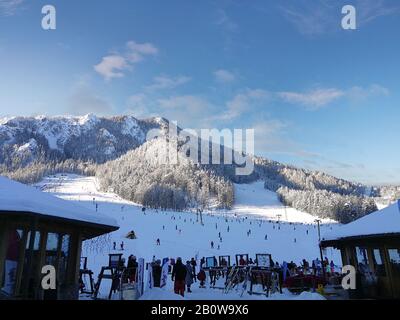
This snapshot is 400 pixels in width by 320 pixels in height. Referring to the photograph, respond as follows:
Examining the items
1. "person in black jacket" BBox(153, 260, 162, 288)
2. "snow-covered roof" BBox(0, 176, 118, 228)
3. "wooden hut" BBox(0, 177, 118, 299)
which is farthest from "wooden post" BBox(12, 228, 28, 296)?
"person in black jacket" BBox(153, 260, 162, 288)

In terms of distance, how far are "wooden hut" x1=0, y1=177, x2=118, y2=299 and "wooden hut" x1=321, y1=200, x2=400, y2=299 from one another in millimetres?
9199

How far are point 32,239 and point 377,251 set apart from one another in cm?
1199

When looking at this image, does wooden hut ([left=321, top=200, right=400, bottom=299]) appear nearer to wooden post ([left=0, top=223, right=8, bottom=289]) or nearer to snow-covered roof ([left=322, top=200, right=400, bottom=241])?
snow-covered roof ([left=322, top=200, right=400, bottom=241])

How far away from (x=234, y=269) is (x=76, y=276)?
7.52 metres

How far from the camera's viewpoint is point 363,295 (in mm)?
14688

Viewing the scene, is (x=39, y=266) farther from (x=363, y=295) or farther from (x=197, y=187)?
(x=197, y=187)

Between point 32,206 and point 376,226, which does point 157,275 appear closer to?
point 32,206

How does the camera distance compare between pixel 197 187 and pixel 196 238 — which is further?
pixel 197 187

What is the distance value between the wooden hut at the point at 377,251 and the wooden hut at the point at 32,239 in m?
9.20

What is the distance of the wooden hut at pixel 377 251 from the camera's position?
537 inches

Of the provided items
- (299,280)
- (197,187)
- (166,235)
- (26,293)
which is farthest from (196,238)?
(197,187)

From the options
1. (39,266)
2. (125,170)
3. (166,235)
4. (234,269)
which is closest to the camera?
(39,266)

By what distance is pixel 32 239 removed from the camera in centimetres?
902

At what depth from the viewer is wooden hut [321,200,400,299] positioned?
Result: 537 inches
